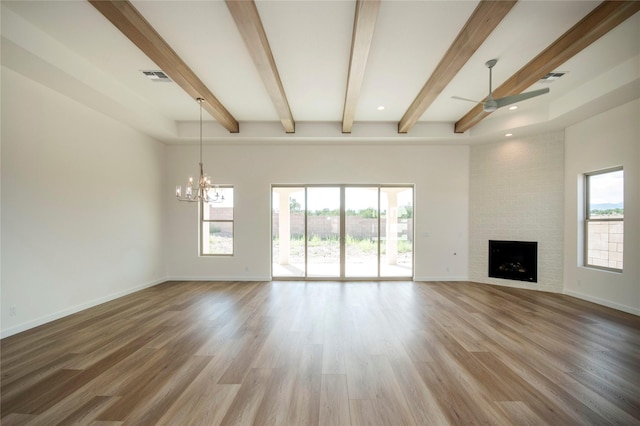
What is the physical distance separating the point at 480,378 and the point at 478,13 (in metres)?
3.43

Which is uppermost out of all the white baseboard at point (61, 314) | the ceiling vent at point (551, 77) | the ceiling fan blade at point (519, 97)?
the ceiling vent at point (551, 77)

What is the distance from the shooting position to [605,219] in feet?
14.8

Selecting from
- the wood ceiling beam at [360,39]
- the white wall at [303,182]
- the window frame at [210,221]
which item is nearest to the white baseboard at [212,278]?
the white wall at [303,182]

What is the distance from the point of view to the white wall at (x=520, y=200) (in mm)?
5223

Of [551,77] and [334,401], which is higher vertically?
[551,77]

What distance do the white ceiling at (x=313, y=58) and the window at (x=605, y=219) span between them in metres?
1.20

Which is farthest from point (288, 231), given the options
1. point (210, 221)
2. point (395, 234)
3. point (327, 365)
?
point (327, 365)

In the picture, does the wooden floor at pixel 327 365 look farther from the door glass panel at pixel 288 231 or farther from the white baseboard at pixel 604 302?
the door glass panel at pixel 288 231

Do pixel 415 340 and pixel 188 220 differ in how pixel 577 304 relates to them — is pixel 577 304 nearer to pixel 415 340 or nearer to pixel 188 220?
pixel 415 340

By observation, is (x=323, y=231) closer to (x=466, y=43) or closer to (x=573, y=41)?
(x=466, y=43)

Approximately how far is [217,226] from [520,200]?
6.81 m

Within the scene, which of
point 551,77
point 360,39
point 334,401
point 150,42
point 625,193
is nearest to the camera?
point 334,401

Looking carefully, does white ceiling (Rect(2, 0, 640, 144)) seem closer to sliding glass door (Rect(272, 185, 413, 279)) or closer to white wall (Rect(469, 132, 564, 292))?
white wall (Rect(469, 132, 564, 292))

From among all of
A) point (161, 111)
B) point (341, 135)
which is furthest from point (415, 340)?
point (161, 111)
